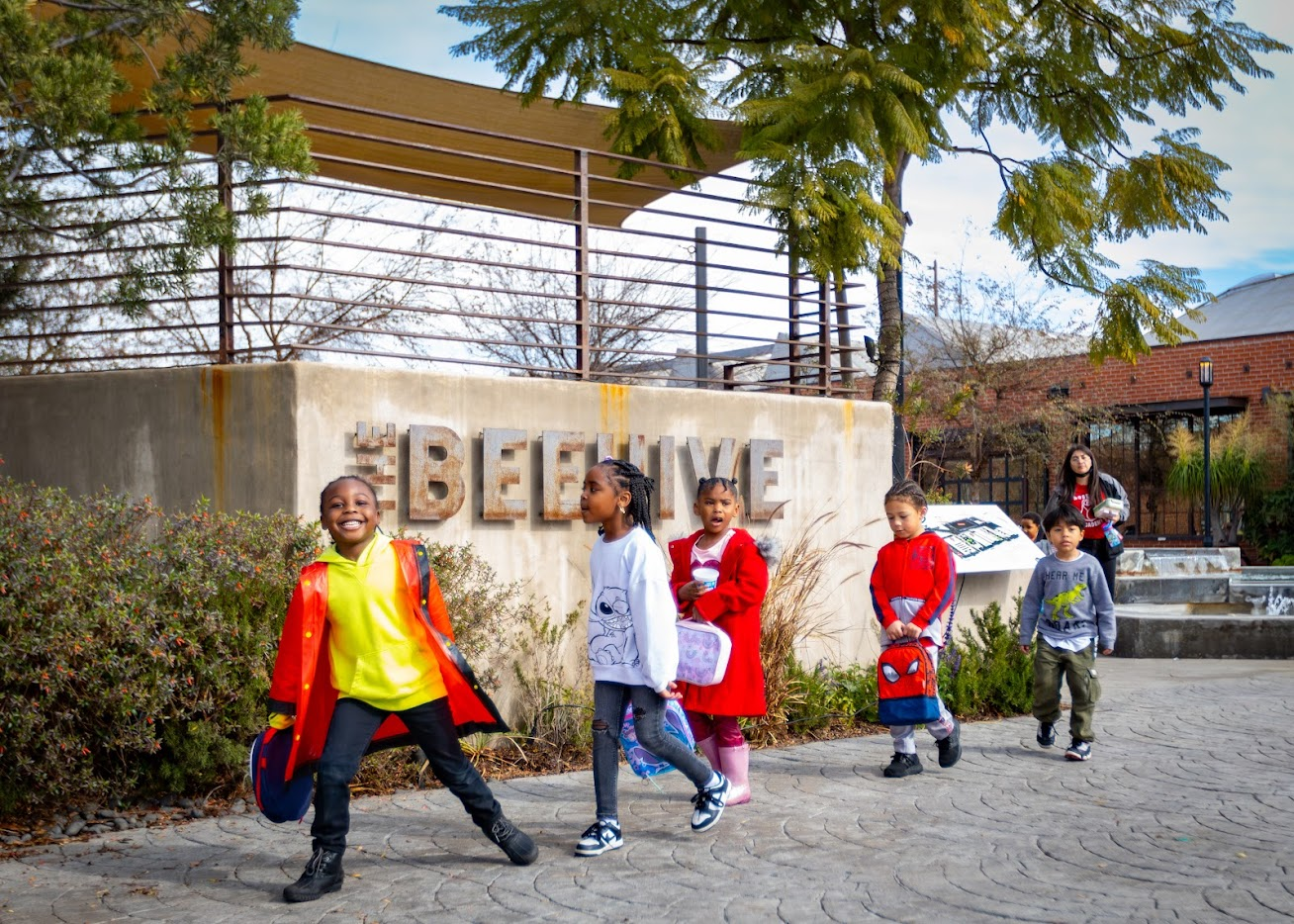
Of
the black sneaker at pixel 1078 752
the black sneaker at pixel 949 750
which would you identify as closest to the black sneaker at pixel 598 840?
the black sneaker at pixel 949 750

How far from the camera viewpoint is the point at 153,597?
582 centimetres

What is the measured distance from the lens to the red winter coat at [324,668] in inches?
187

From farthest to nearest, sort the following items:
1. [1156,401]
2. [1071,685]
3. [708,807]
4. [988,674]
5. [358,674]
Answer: [1156,401]
[988,674]
[1071,685]
[708,807]
[358,674]

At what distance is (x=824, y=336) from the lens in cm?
1019

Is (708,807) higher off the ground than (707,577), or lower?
lower

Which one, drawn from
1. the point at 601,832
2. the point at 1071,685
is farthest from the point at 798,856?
the point at 1071,685

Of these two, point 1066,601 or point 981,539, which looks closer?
point 1066,601

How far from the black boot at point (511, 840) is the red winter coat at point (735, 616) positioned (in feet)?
3.98

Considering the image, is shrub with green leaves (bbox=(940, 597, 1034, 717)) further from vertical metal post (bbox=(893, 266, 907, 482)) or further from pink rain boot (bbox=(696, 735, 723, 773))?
vertical metal post (bbox=(893, 266, 907, 482))

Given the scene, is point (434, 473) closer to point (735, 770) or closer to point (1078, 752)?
point (735, 770)

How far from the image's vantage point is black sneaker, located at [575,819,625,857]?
5.24 metres

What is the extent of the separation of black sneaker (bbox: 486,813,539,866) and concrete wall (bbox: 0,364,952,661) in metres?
Result: 2.53

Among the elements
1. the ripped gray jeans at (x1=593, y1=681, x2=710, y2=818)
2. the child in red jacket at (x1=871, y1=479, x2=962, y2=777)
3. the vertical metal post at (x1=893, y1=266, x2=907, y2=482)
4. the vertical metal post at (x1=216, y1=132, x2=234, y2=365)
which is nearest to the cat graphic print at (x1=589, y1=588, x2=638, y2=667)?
the ripped gray jeans at (x1=593, y1=681, x2=710, y2=818)

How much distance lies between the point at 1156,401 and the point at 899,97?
23.4 meters
